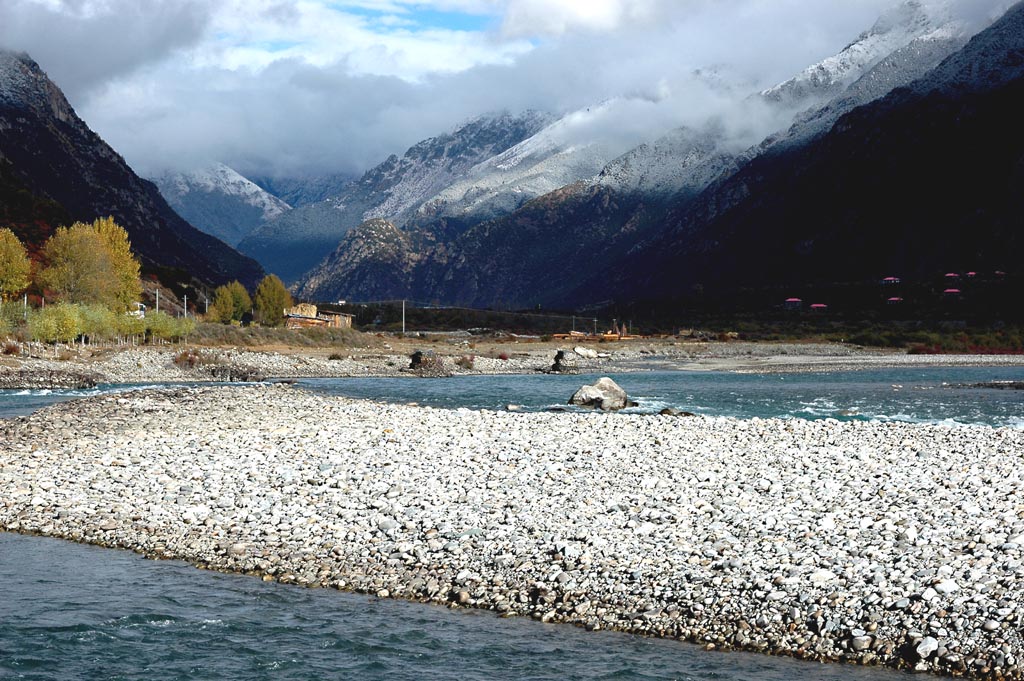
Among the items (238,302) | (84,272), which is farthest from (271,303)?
(84,272)

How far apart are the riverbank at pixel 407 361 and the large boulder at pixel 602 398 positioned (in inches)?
1184

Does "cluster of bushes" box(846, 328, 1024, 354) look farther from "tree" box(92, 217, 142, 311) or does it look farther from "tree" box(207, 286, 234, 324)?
"tree" box(92, 217, 142, 311)

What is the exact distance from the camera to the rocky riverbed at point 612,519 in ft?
47.8

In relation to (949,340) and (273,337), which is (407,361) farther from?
(949,340)

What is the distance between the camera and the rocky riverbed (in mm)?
14562

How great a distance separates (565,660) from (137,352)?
73853 mm

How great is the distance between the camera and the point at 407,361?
92.6 metres

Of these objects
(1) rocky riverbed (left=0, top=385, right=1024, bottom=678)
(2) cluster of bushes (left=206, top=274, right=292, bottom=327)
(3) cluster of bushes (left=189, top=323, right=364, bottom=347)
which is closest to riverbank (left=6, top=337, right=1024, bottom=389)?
(3) cluster of bushes (left=189, top=323, right=364, bottom=347)

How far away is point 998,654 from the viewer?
42.7 ft

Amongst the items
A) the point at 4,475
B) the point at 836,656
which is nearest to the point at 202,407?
the point at 4,475

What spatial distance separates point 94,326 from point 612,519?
79568 mm

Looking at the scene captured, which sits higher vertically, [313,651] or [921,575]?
[921,575]

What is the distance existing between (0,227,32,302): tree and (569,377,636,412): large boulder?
246ft

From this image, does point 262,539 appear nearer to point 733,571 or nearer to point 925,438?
point 733,571
